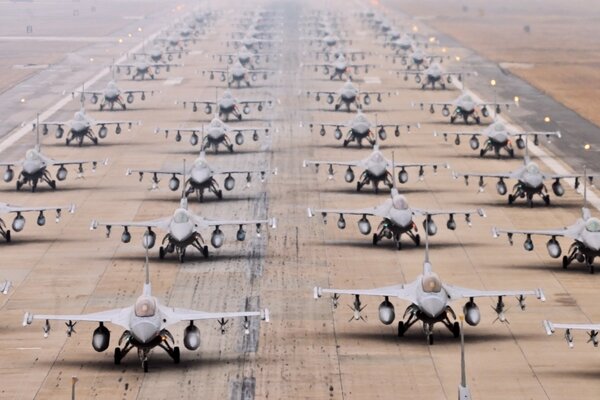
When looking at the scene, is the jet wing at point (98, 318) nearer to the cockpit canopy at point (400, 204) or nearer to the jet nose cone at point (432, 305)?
the jet nose cone at point (432, 305)

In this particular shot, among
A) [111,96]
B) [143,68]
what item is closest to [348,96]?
[111,96]

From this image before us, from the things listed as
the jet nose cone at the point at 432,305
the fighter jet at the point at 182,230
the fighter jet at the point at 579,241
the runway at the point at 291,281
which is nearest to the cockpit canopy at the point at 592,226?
the fighter jet at the point at 579,241

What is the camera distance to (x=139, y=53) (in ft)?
620

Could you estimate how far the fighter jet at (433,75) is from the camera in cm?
14988

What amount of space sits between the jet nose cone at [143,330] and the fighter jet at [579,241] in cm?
2457

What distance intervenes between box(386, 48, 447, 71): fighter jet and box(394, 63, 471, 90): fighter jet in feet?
6.61

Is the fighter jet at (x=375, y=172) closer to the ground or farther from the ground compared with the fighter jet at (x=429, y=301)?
closer to the ground

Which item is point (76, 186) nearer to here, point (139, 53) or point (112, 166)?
point (112, 166)

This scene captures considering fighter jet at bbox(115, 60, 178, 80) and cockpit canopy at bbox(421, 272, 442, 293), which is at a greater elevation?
cockpit canopy at bbox(421, 272, 442, 293)

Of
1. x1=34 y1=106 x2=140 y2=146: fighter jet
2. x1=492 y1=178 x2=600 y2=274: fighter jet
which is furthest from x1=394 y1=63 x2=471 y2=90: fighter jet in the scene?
x1=492 y1=178 x2=600 y2=274: fighter jet

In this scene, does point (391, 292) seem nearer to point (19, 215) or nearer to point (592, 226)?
point (592, 226)

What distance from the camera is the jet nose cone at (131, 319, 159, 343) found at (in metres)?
47.6

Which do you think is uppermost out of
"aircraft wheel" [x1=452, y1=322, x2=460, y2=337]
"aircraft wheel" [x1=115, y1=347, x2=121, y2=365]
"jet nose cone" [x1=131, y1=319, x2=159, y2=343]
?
"jet nose cone" [x1=131, y1=319, x2=159, y2=343]

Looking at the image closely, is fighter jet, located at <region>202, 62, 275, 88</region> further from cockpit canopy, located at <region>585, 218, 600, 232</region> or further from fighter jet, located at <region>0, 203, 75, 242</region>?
cockpit canopy, located at <region>585, 218, 600, 232</region>
